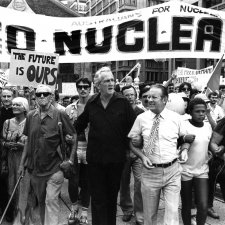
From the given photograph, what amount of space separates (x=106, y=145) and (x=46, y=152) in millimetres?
725

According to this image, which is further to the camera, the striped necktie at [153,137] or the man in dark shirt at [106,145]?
the man in dark shirt at [106,145]

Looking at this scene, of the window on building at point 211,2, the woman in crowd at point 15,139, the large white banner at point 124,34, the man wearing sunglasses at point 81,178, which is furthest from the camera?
the window on building at point 211,2

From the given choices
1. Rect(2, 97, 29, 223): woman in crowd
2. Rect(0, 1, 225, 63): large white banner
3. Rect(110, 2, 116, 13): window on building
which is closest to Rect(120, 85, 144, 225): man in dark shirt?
Rect(2, 97, 29, 223): woman in crowd

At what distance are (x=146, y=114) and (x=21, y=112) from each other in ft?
5.85

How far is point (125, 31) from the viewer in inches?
259

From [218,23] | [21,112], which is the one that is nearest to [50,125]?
[21,112]

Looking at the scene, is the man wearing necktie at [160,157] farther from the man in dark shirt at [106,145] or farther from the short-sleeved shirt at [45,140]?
the short-sleeved shirt at [45,140]

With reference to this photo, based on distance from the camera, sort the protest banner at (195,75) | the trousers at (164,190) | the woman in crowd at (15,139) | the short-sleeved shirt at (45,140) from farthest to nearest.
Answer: the protest banner at (195,75), the woman in crowd at (15,139), the short-sleeved shirt at (45,140), the trousers at (164,190)

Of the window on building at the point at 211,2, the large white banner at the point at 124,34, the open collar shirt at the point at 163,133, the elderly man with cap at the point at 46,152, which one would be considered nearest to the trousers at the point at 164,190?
the open collar shirt at the point at 163,133

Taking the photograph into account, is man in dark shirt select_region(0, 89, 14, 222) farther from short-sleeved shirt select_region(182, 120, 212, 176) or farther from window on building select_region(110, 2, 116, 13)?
window on building select_region(110, 2, 116, 13)

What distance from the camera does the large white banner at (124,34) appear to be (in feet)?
20.9

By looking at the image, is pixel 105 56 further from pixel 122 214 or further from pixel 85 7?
pixel 85 7

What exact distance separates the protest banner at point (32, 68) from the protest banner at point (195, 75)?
21.4 ft

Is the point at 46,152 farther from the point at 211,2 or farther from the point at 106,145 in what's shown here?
the point at 211,2
